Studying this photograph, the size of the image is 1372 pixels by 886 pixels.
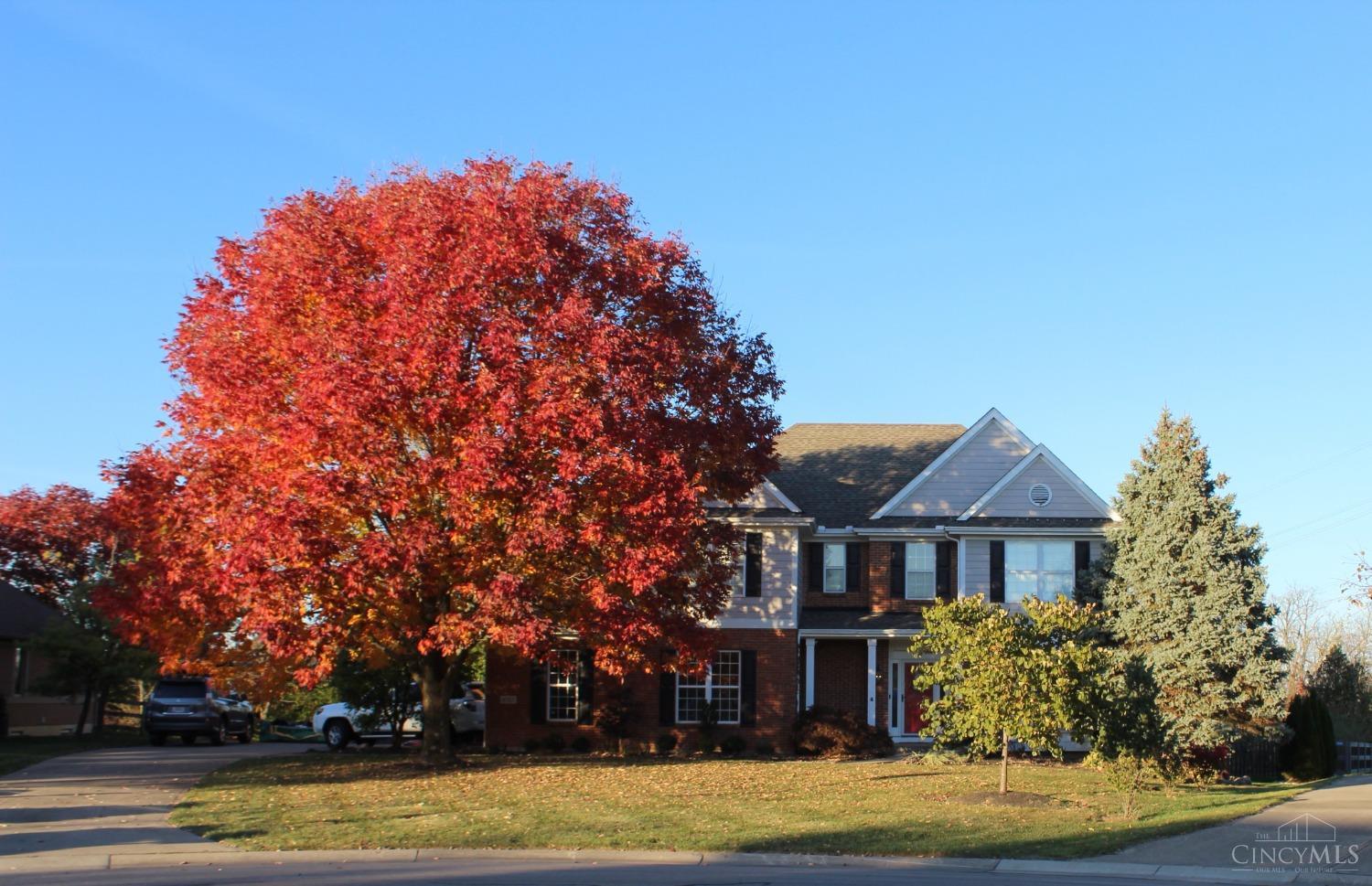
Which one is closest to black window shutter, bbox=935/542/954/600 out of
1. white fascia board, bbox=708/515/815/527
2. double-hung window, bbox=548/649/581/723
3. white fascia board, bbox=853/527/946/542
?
white fascia board, bbox=853/527/946/542

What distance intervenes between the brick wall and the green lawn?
4484mm

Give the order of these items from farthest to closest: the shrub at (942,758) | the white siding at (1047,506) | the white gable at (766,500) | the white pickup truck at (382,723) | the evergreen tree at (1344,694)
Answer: the evergreen tree at (1344,694) < the white pickup truck at (382,723) < the white siding at (1047,506) < the white gable at (766,500) < the shrub at (942,758)

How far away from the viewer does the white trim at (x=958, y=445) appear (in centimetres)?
3481

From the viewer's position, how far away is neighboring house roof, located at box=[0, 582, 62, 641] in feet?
121

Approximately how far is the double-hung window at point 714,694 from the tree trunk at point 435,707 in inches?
298

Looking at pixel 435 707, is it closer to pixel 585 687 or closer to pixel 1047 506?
pixel 585 687

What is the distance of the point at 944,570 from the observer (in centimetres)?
3456

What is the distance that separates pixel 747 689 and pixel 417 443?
13.0 metres

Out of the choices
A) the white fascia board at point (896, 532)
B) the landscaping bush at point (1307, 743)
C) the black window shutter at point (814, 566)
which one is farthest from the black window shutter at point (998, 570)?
the landscaping bush at point (1307, 743)

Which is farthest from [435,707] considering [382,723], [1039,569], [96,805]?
[1039,569]

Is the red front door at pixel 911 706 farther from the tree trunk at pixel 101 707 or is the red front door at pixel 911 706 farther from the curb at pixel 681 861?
the tree trunk at pixel 101 707

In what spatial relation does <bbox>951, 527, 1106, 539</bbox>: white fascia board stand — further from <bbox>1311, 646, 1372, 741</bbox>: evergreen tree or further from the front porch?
<bbox>1311, 646, 1372, 741</bbox>: evergreen tree

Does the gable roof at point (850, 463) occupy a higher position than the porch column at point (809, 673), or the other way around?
the gable roof at point (850, 463)

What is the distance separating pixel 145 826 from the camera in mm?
17031
